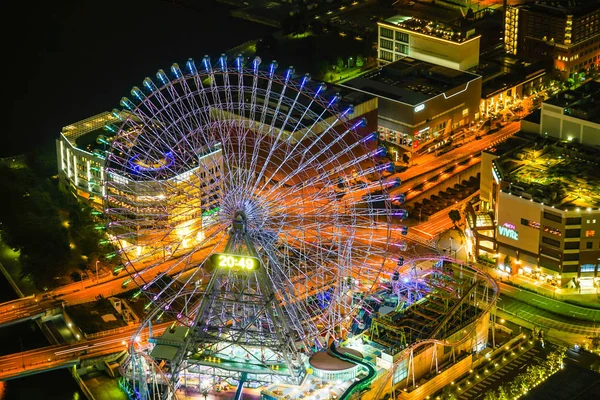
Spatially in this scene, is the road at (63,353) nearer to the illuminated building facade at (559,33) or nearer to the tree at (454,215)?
the tree at (454,215)

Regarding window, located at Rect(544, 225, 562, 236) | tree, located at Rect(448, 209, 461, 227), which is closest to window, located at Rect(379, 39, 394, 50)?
tree, located at Rect(448, 209, 461, 227)

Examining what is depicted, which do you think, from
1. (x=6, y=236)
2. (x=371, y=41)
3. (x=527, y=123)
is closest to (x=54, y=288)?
(x=6, y=236)

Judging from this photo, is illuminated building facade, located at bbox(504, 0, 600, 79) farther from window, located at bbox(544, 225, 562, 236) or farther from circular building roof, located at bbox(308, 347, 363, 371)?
circular building roof, located at bbox(308, 347, 363, 371)

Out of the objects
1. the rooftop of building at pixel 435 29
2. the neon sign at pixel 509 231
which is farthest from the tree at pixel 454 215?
the rooftop of building at pixel 435 29

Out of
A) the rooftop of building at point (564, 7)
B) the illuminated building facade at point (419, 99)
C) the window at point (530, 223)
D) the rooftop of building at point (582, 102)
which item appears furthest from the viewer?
the rooftop of building at point (564, 7)

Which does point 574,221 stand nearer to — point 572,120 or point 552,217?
point 552,217

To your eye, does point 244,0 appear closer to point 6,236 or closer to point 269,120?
point 269,120
